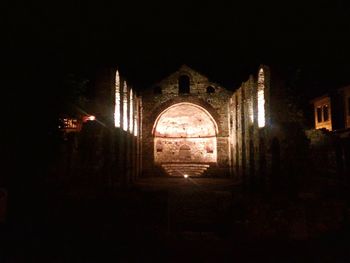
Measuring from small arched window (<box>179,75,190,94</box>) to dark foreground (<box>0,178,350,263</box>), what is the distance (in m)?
16.8

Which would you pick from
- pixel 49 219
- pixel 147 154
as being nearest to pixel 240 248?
pixel 49 219

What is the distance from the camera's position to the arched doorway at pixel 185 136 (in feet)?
91.0

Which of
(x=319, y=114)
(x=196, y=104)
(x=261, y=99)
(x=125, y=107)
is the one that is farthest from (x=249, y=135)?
(x=319, y=114)

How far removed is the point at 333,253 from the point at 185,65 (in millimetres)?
21405

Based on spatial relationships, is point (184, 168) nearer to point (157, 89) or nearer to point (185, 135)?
point (185, 135)

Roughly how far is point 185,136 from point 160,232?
18.9 metres

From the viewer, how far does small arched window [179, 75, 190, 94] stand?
2752 centimetres

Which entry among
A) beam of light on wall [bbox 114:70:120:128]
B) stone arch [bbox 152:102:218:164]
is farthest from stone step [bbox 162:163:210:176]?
beam of light on wall [bbox 114:70:120:128]

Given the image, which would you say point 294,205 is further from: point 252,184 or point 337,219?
point 252,184

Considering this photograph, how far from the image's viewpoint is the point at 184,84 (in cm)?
2778

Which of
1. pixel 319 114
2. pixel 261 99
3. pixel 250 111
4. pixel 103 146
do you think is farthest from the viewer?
pixel 319 114

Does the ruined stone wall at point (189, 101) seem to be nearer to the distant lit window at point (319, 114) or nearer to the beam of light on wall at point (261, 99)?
the beam of light on wall at point (261, 99)

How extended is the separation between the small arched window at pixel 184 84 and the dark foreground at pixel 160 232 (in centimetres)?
1675

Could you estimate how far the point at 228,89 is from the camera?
88.8 ft
